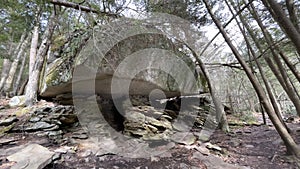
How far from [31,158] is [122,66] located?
235 cm

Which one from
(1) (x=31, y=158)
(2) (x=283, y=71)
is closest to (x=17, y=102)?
(1) (x=31, y=158)

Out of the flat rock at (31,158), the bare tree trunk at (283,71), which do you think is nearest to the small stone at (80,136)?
the flat rock at (31,158)

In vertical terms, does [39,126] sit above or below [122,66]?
below

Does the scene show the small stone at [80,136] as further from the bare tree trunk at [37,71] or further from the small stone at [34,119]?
the bare tree trunk at [37,71]

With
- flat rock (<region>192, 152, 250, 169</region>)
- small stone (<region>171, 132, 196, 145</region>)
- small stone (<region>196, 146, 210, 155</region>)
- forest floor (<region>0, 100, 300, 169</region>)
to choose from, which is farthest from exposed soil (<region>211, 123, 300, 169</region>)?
small stone (<region>171, 132, 196, 145</region>)

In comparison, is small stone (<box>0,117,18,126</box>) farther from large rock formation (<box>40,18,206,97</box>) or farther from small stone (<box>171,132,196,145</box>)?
small stone (<box>171,132,196,145</box>)

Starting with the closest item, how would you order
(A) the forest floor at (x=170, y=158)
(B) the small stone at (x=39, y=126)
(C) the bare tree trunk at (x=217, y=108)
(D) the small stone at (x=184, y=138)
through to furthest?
(A) the forest floor at (x=170, y=158), (B) the small stone at (x=39, y=126), (D) the small stone at (x=184, y=138), (C) the bare tree trunk at (x=217, y=108)

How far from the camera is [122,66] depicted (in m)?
3.86

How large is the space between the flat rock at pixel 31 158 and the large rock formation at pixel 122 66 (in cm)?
157

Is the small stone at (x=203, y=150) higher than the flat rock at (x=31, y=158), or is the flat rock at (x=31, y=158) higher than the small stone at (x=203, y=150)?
the flat rock at (x=31, y=158)

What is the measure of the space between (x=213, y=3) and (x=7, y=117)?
6609 millimetres

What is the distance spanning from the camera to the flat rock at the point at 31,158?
2.34 m

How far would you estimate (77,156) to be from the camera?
312 cm

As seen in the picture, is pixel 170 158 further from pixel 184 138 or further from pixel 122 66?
pixel 122 66
